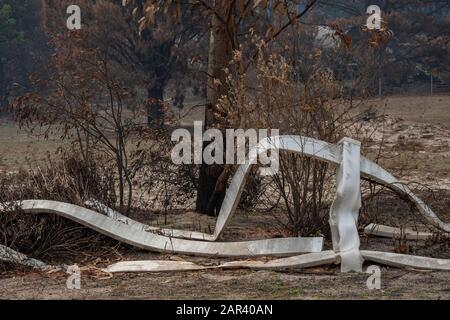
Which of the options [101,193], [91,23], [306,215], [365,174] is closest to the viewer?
[365,174]

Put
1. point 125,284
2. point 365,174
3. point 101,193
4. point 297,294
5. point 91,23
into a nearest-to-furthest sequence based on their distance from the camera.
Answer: point 297,294 → point 125,284 → point 365,174 → point 101,193 → point 91,23

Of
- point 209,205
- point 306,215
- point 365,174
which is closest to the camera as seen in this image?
point 365,174

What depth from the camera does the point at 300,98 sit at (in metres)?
7.48

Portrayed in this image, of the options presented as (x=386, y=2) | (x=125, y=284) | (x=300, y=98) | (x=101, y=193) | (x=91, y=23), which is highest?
(x=386, y=2)

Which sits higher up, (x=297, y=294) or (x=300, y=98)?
(x=300, y=98)

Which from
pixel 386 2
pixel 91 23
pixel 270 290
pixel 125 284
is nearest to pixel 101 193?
pixel 125 284

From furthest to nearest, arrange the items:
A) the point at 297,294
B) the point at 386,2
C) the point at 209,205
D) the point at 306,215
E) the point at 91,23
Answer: the point at 386,2
the point at 91,23
the point at 209,205
the point at 306,215
the point at 297,294

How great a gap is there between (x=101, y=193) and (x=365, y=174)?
9.15 ft

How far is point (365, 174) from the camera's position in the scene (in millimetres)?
7199

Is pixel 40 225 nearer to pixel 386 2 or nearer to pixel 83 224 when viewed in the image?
pixel 83 224

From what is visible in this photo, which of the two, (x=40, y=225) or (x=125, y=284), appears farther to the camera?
(x=40, y=225)

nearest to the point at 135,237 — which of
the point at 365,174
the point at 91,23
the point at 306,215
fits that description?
the point at 306,215

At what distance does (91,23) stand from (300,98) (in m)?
21.5

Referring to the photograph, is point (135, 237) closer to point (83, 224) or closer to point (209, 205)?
point (83, 224)
